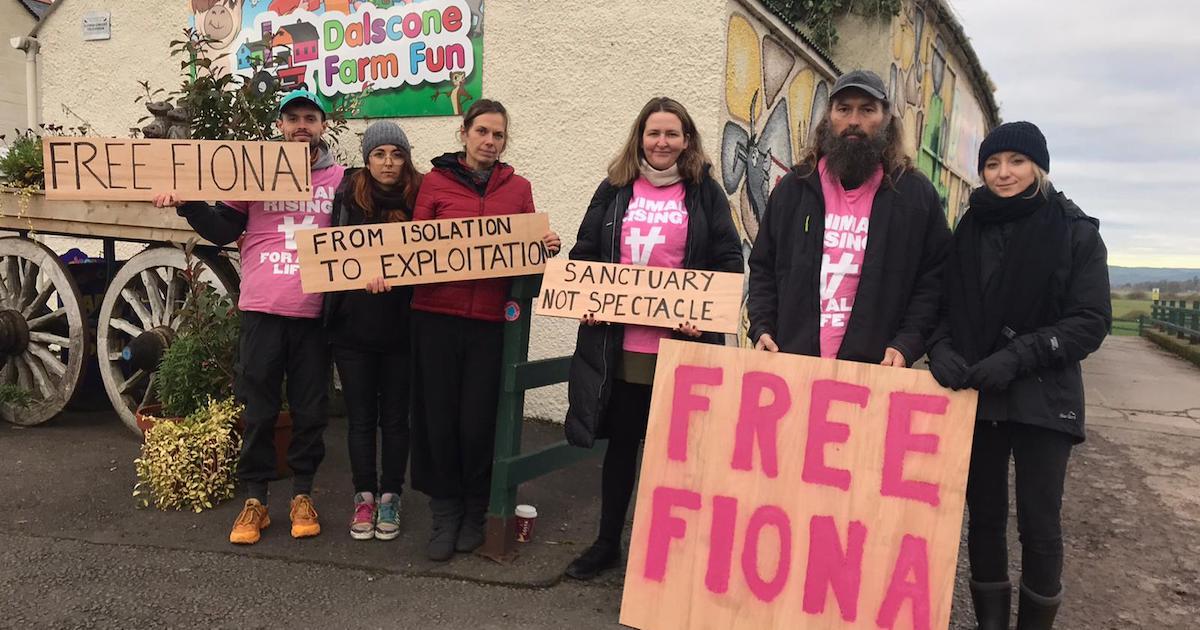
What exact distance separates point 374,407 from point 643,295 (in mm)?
1424

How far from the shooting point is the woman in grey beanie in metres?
3.31

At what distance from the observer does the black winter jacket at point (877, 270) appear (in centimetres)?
250

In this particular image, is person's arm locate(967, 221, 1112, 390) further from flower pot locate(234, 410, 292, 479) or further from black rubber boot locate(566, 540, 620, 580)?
flower pot locate(234, 410, 292, 479)

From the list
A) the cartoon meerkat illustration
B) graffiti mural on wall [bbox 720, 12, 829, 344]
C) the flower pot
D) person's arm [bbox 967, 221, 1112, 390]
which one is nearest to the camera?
person's arm [bbox 967, 221, 1112, 390]

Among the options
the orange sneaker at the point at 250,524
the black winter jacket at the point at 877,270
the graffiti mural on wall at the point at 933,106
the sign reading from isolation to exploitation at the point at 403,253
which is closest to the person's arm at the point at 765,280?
the black winter jacket at the point at 877,270

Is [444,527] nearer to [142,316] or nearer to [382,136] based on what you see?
[382,136]

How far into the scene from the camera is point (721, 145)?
17.4 feet

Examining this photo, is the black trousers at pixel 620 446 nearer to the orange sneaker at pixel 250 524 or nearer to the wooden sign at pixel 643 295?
the wooden sign at pixel 643 295

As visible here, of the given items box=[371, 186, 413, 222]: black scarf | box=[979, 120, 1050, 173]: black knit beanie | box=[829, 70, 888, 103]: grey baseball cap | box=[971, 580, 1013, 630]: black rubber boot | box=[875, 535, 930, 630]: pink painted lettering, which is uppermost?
box=[829, 70, 888, 103]: grey baseball cap

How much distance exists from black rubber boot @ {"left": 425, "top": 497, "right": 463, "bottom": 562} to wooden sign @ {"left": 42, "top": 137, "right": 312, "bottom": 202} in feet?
4.57

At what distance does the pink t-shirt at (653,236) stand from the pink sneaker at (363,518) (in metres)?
1.49

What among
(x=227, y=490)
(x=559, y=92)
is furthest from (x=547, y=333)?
(x=227, y=490)

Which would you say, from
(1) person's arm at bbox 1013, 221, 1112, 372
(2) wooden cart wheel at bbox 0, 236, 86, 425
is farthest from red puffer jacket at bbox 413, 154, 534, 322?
(2) wooden cart wheel at bbox 0, 236, 86, 425

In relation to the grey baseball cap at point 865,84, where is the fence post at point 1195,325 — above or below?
below
